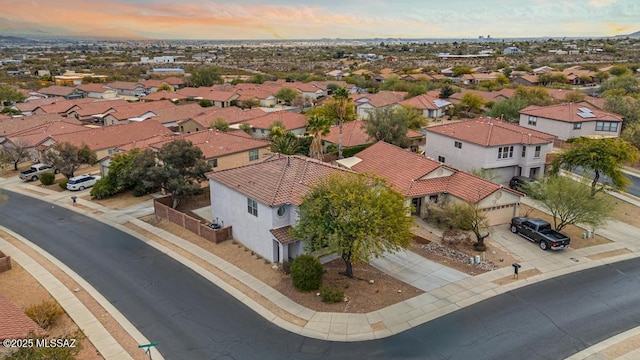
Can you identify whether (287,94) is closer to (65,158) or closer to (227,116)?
(227,116)

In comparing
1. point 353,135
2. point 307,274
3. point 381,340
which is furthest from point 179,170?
point 353,135

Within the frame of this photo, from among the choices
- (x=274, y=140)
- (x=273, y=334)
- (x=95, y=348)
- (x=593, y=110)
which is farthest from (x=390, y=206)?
(x=593, y=110)

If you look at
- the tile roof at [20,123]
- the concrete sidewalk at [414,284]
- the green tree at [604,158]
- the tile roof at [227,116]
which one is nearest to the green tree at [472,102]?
the tile roof at [227,116]

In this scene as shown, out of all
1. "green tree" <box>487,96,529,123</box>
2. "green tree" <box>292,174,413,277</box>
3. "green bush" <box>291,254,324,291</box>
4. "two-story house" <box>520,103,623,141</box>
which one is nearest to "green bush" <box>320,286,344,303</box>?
"green bush" <box>291,254,324,291</box>

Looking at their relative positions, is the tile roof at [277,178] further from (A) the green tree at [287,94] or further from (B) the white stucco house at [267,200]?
(A) the green tree at [287,94]

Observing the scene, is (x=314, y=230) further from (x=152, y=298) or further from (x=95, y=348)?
(x=95, y=348)

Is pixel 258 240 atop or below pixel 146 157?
below
